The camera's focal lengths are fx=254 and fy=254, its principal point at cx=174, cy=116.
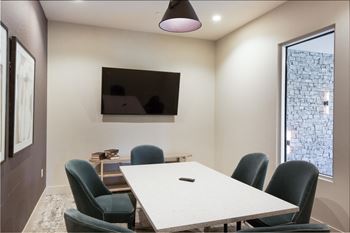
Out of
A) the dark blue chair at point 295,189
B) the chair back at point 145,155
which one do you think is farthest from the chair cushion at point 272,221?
the chair back at point 145,155

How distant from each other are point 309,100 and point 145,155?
2.37m

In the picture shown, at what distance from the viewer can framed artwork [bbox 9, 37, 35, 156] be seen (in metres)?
2.18

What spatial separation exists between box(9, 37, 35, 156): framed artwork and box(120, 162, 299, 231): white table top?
108cm

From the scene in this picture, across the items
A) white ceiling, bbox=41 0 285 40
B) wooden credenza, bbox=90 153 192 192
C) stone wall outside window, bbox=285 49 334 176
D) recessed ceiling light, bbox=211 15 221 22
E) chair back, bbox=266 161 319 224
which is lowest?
wooden credenza, bbox=90 153 192 192

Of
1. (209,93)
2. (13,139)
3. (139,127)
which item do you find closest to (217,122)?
(209,93)

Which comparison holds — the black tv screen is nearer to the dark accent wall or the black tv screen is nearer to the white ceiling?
the white ceiling

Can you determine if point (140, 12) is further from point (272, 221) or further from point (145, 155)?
point (272, 221)

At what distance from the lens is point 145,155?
3.65 metres

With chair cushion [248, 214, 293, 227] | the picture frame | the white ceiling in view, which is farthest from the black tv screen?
chair cushion [248, 214, 293, 227]

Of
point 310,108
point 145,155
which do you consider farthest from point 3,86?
point 310,108

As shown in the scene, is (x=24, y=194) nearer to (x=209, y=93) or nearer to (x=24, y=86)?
(x=24, y=86)

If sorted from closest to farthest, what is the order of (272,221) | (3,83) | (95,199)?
(3,83) < (272,221) < (95,199)

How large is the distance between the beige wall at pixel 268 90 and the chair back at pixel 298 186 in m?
0.83

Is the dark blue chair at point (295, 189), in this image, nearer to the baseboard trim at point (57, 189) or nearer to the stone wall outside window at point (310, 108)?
the stone wall outside window at point (310, 108)
